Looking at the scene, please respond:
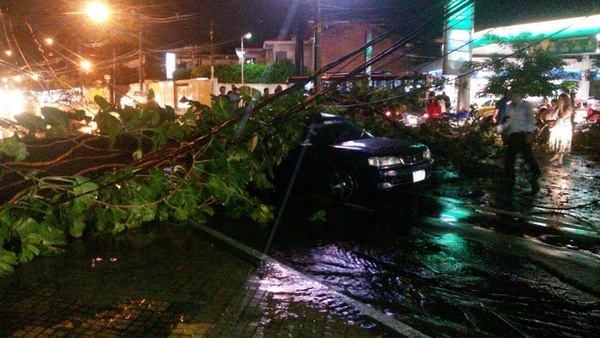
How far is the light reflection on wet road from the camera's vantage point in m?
4.56

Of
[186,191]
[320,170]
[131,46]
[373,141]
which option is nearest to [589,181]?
[373,141]

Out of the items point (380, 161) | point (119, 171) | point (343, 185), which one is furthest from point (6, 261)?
point (380, 161)

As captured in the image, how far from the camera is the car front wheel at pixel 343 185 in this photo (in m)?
8.76

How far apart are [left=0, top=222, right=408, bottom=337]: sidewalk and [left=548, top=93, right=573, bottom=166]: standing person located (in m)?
9.15

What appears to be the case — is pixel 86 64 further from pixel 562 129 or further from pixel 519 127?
pixel 519 127

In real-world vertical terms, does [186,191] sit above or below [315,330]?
above

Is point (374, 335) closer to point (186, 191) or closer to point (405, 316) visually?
point (405, 316)

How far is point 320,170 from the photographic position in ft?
30.1

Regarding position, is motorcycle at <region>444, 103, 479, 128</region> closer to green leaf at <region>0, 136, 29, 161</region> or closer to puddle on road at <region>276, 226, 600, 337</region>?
puddle on road at <region>276, 226, 600, 337</region>

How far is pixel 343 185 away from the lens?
29.2ft

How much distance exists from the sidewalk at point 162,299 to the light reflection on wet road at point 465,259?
589mm

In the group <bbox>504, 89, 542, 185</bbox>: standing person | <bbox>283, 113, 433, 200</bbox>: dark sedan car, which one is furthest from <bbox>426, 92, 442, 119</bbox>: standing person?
<bbox>283, 113, 433, 200</bbox>: dark sedan car

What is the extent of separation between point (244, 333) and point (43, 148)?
3.91 m

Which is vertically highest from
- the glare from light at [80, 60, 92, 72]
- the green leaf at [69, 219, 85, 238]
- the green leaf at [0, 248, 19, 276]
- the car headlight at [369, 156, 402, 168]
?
the glare from light at [80, 60, 92, 72]
